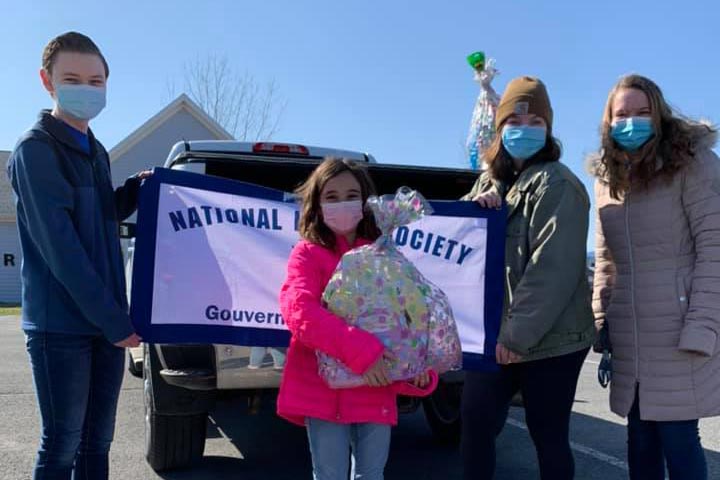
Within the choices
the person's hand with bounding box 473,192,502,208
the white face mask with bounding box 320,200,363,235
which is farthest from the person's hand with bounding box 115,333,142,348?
Answer: the person's hand with bounding box 473,192,502,208

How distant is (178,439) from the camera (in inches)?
170

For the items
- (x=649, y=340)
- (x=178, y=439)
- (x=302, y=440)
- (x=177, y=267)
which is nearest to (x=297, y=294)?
(x=177, y=267)

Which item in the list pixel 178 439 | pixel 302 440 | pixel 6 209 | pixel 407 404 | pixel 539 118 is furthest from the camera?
pixel 6 209

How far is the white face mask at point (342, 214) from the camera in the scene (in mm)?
2748

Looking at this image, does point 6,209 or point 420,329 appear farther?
point 6,209

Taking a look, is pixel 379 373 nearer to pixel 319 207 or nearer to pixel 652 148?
pixel 319 207

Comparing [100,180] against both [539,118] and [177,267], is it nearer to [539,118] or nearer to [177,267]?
[177,267]

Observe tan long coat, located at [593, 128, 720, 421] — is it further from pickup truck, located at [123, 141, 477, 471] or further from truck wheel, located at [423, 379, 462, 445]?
truck wheel, located at [423, 379, 462, 445]

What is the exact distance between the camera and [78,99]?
9.03 ft

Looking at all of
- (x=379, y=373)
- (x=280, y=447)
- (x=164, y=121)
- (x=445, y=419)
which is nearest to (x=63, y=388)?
(x=379, y=373)

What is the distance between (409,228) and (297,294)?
3.24ft

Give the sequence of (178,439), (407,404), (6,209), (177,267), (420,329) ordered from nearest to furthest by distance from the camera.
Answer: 1. (420,329)
2. (177,267)
3. (407,404)
4. (178,439)
5. (6,209)

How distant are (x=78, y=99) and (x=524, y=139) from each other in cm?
194

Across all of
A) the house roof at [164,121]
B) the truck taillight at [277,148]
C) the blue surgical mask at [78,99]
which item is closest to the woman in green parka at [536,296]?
the blue surgical mask at [78,99]
